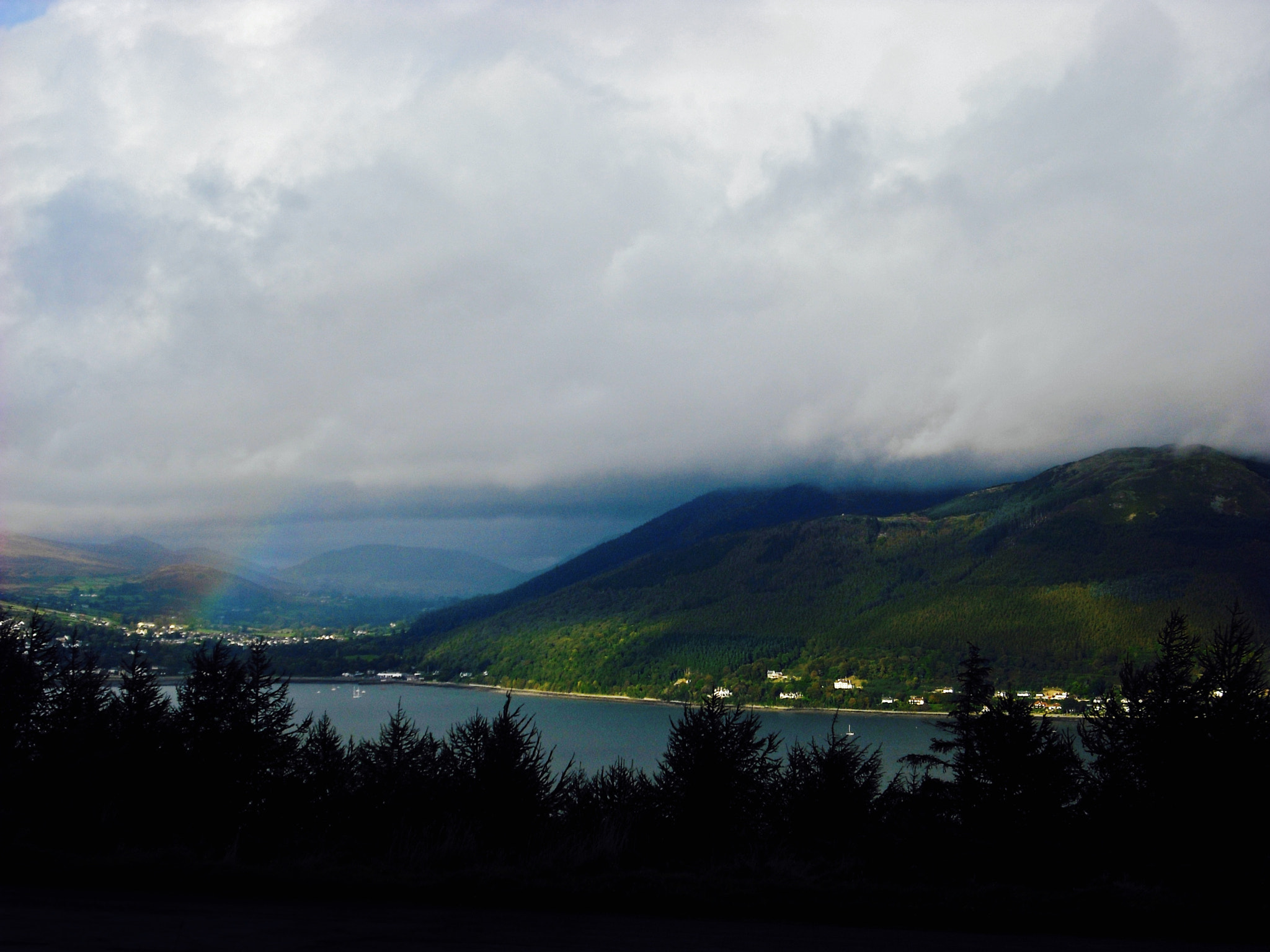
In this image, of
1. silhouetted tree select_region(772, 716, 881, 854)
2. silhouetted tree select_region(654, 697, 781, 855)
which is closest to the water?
silhouetted tree select_region(772, 716, 881, 854)

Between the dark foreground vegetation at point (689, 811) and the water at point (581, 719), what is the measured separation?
3461 cm

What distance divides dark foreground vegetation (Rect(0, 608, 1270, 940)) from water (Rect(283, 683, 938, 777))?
1363 inches

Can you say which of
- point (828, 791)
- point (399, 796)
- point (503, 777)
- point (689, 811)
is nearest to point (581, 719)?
point (828, 791)

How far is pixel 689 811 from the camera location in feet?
49.3

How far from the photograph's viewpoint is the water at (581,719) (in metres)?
69.3

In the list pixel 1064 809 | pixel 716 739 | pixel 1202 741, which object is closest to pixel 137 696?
pixel 716 739

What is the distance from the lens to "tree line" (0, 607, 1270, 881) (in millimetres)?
8656

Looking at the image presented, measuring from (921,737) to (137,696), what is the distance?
7808 centimetres

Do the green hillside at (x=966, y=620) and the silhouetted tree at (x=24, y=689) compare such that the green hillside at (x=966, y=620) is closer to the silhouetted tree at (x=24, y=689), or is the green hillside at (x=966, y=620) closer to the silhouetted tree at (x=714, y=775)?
the silhouetted tree at (x=24, y=689)

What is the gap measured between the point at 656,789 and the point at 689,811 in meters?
1.31

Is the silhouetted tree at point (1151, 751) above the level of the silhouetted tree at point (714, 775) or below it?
above

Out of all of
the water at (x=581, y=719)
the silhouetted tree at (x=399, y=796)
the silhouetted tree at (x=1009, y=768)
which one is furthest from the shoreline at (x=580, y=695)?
the silhouetted tree at (x=399, y=796)

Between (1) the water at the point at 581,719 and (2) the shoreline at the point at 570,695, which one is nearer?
(1) the water at the point at 581,719

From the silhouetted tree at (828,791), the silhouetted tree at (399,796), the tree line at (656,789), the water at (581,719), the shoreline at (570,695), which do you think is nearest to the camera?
the tree line at (656,789)
